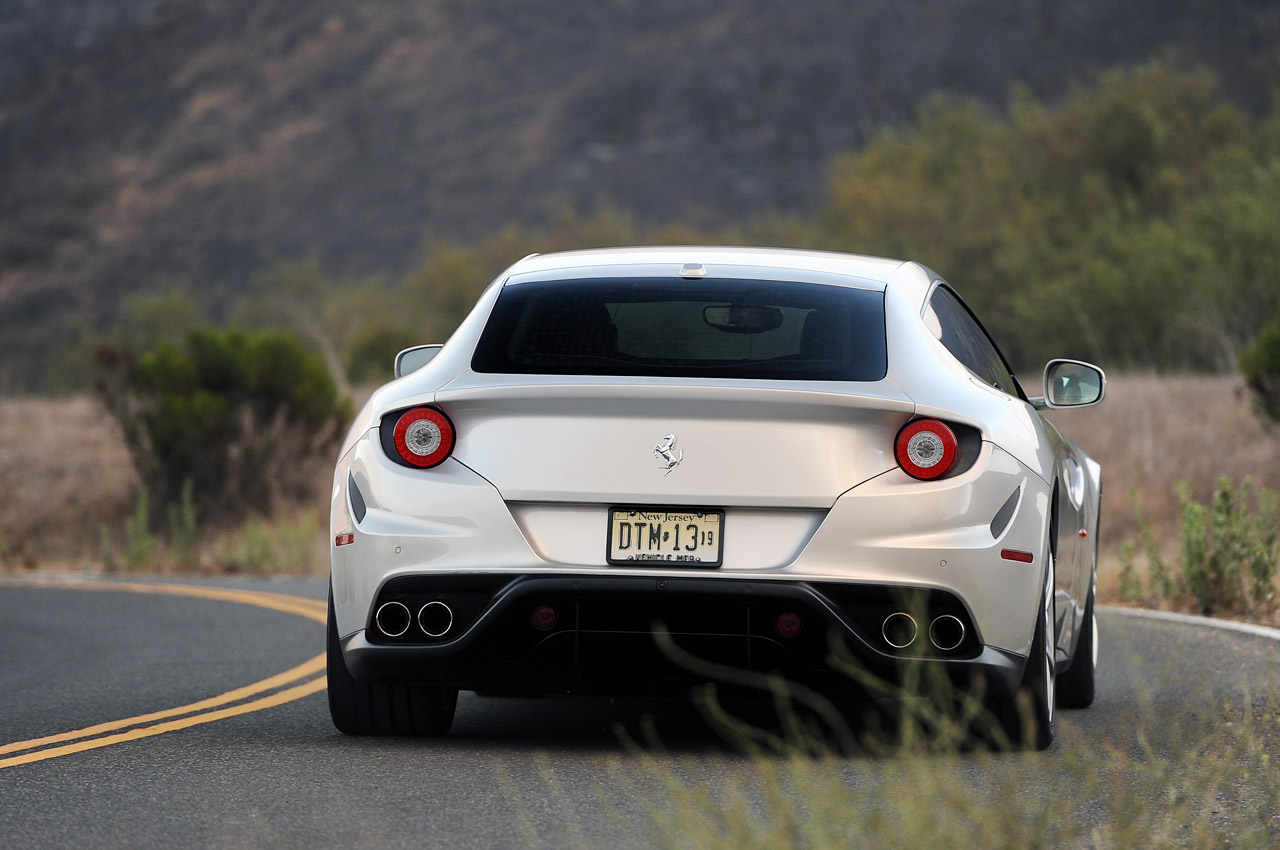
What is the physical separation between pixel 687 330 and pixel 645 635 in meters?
1.21

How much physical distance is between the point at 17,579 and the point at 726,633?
41.2 ft

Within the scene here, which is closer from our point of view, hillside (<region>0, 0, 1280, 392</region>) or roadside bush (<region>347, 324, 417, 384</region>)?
roadside bush (<region>347, 324, 417, 384</region>)

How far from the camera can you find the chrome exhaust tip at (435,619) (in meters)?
5.52

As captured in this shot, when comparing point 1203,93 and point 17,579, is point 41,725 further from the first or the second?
point 1203,93

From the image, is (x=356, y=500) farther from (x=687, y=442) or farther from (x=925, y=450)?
(x=925, y=450)

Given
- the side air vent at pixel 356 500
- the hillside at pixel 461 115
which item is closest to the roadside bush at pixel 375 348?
the hillside at pixel 461 115

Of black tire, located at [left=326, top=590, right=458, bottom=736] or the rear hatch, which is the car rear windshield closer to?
the rear hatch

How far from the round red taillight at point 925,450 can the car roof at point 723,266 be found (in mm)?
826

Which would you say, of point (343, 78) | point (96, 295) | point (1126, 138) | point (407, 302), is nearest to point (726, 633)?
point (1126, 138)

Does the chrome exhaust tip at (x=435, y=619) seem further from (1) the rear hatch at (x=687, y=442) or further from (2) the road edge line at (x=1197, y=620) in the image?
(2) the road edge line at (x=1197, y=620)

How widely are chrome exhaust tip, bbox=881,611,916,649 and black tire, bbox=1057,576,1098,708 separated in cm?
191

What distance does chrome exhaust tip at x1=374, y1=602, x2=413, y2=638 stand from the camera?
558 cm

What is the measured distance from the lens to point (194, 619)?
11.7 m

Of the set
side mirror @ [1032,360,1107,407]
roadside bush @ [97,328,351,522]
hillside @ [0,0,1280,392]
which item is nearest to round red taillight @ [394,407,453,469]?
side mirror @ [1032,360,1107,407]
